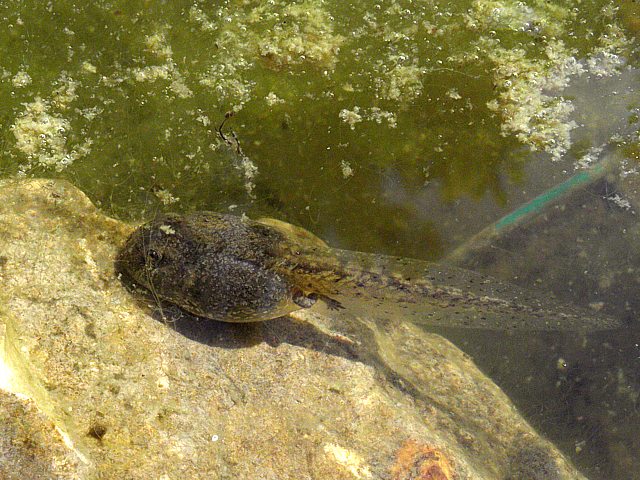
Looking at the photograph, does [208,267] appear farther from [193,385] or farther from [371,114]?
[371,114]

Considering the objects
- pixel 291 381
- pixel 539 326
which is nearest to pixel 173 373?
pixel 291 381

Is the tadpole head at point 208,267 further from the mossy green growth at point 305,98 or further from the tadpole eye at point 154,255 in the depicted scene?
the mossy green growth at point 305,98

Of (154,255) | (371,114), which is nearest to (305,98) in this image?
(371,114)

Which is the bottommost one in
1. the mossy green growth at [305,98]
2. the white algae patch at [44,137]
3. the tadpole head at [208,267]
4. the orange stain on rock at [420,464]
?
the orange stain on rock at [420,464]

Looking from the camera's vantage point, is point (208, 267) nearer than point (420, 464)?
No

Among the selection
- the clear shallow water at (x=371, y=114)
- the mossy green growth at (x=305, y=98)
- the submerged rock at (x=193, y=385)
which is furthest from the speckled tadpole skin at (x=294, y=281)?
the mossy green growth at (x=305, y=98)

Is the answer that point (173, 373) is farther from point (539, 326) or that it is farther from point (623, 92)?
point (623, 92)
